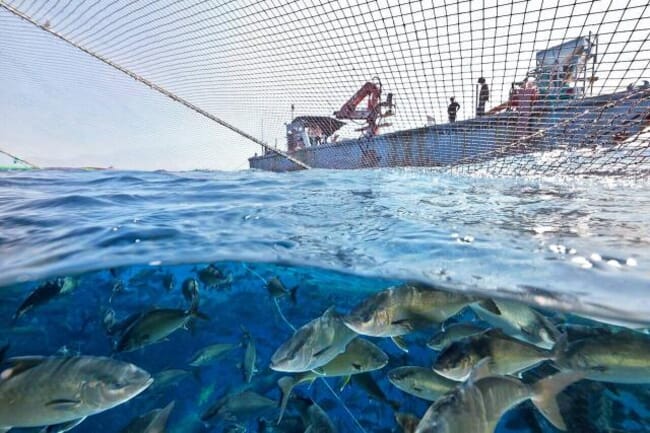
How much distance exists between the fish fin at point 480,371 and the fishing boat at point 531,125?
7156 millimetres

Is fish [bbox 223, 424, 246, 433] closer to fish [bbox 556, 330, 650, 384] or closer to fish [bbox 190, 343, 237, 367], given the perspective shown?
fish [bbox 190, 343, 237, 367]

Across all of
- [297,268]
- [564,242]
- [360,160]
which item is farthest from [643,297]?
[360,160]

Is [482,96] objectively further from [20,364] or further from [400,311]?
[20,364]

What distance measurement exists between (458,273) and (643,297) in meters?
1.47

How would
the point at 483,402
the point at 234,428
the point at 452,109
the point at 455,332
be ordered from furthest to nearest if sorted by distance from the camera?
1. the point at 452,109
2. the point at 234,428
3. the point at 455,332
4. the point at 483,402

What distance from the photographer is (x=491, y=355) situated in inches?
89.6

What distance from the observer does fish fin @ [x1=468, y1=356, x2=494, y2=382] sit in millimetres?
1969

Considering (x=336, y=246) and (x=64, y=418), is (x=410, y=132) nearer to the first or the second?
(x=336, y=246)

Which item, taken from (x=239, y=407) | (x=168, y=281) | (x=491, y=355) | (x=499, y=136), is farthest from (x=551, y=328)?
(x=499, y=136)

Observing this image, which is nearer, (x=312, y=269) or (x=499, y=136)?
(x=312, y=269)

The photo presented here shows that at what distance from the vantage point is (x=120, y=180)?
33.5 ft

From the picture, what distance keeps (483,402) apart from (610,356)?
3.51ft

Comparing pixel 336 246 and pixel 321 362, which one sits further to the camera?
pixel 336 246

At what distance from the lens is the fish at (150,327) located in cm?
288
